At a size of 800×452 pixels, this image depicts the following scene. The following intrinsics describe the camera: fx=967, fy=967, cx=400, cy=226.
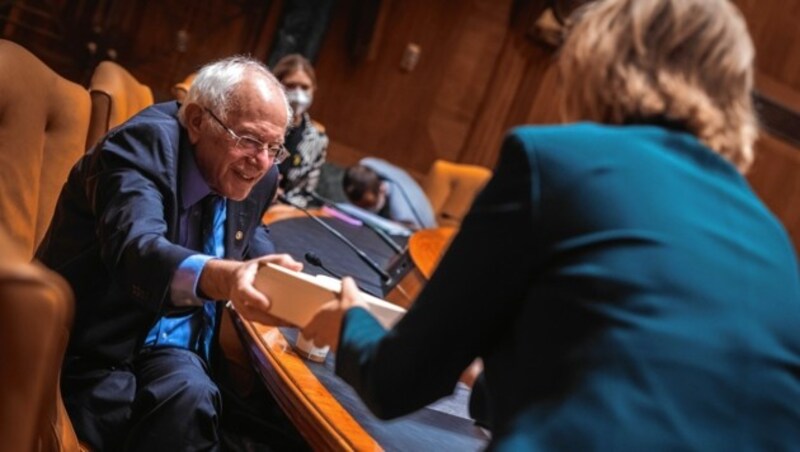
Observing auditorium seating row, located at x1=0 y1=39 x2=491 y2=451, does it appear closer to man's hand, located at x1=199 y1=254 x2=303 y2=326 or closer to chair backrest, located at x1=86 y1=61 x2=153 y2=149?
chair backrest, located at x1=86 y1=61 x2=153 y2=149

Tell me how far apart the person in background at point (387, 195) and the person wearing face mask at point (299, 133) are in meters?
0.28

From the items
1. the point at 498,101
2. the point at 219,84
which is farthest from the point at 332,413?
the point at 498,101

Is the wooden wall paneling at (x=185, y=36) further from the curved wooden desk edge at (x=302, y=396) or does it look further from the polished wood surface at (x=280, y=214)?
the curved wooden desk edge at (x=302, y=396)

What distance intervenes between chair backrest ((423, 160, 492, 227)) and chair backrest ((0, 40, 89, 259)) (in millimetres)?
3306

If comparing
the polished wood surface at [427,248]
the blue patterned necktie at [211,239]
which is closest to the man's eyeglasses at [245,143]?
the blue patterned necktie at [211,239]

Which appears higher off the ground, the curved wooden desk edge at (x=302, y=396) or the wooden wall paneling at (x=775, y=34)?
the wooden wall paneling at (x=775, y=34)

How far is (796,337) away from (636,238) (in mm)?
203

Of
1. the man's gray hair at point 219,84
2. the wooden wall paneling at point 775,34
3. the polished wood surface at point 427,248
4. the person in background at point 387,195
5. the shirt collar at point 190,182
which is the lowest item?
the person in background at point 387,195

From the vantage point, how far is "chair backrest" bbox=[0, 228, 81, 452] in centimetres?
73

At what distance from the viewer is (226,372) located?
2035 mm

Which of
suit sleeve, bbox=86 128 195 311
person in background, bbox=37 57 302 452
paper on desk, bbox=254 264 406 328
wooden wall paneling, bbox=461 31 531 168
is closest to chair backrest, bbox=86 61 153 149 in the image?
person in background, bbox=37 57 302 452

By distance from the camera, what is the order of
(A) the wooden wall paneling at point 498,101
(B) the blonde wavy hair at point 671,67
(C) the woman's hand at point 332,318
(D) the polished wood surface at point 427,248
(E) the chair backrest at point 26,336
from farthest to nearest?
(A) the wooden wall paneling at point 498,101 < (D) the polished wood surface at point 427,248 < (C) the woman's hand at point 332,318 < (B) the blonde wavy hair at point 671,67 < (E) the chair backrest at point 26,336

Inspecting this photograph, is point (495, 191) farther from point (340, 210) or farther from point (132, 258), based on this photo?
point (340, 210)

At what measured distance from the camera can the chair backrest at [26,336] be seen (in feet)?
2.39
